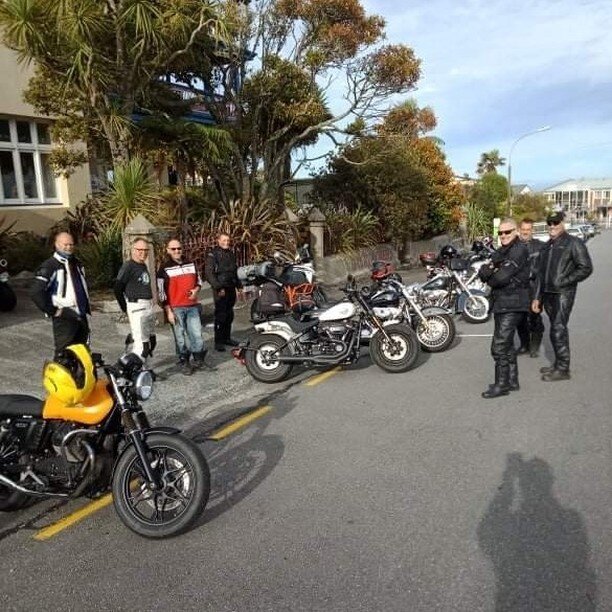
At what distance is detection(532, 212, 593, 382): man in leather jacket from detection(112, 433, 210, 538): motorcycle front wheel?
15.1 ft

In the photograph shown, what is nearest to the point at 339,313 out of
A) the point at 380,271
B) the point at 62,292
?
the point at 380,271

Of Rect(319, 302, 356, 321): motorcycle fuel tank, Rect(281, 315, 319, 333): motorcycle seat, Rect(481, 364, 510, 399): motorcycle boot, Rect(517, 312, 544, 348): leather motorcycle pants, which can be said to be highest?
Rect(319, 302, 356, 321): motorcycle fuel tank

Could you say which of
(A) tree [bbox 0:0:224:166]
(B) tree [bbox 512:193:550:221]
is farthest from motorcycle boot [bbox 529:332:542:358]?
(B) tree [bbox 512:193:550:221]

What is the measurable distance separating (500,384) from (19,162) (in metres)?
14.2

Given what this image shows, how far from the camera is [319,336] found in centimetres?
704

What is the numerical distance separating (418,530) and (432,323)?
5.14m

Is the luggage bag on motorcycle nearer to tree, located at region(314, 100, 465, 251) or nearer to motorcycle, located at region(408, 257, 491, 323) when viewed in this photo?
motorcycle, located at region(408, 257, 491, 323)

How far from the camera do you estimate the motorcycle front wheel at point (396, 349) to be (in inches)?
279

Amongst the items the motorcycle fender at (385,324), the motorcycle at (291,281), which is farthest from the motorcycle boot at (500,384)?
the motorcycle at (291,281)

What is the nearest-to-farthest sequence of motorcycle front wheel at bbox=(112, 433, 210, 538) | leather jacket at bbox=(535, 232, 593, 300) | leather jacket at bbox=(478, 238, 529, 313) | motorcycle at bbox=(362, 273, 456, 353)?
motorcycle front wheel at bbox=(112, 433, 210, 538) < leather jacket at bbox=(478, 238, 529, 313) < leather jacket at bbox=(535, 232, 593, 300) < motorcycle at bbox=(362, 273, 456, 353)

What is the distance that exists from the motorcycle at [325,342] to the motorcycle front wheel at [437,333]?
123 centimetres

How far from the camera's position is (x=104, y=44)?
31.8 feet

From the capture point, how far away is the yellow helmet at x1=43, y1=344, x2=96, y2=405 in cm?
346

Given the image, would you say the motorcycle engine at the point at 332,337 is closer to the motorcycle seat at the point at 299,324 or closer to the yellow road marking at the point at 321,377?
the motorcycle seat at the point at 299,324
